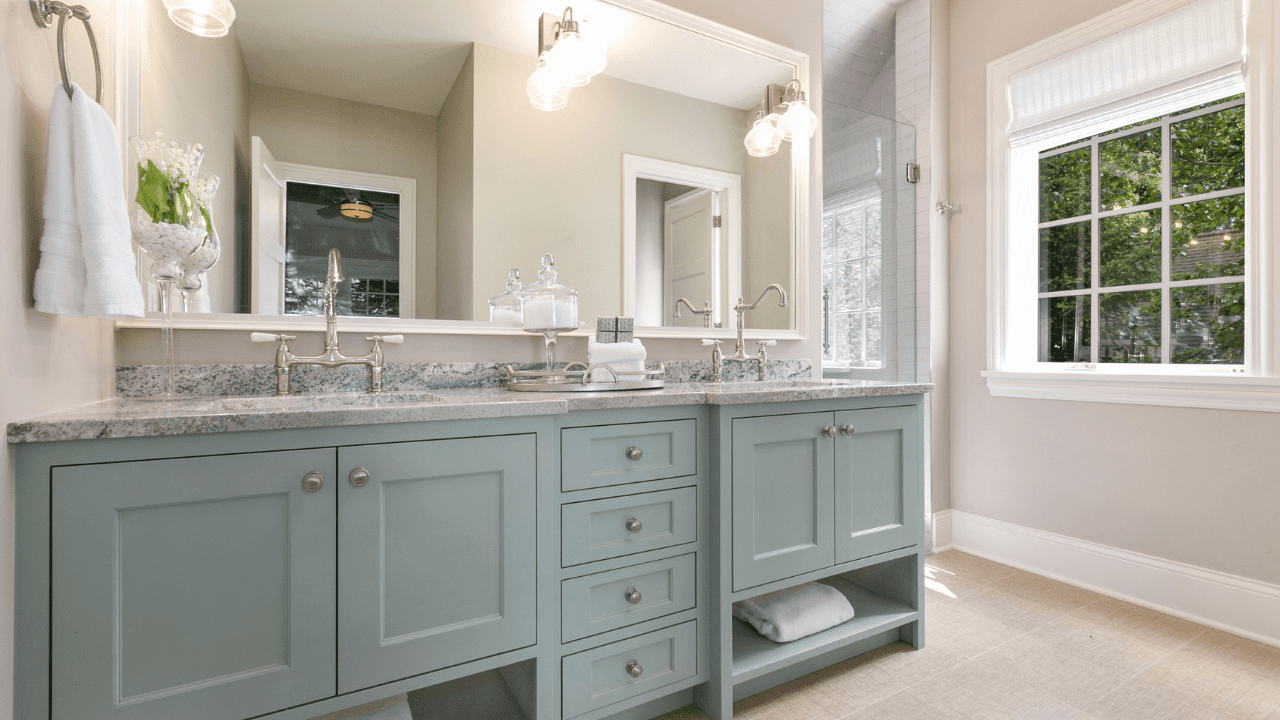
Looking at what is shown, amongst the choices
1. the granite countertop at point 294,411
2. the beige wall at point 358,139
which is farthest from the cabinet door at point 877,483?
the beige wall at point 358,139

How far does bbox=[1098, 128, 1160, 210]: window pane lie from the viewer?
96.0 inches

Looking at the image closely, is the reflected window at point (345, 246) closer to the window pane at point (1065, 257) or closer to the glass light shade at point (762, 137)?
the glass light shade at point (762, 137)

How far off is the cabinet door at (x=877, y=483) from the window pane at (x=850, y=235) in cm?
130

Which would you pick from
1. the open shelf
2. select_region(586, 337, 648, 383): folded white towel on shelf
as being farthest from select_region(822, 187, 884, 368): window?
select_region(586, 337, 648, 383): folded white towel on shelf

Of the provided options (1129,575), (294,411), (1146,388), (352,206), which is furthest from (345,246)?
(1129,575)

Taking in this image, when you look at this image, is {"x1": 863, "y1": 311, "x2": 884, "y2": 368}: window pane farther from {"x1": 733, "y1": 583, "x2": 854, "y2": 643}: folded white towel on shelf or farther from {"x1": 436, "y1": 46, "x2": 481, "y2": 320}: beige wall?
{"x1": 436, "y1": 46, "x2": 481, "y2": 320}: beige wall

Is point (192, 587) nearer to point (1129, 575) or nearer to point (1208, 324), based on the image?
point (1129, 575)

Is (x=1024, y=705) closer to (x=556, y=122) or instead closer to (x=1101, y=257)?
(x=1101, y=257)

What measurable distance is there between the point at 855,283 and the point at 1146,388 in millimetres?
1266

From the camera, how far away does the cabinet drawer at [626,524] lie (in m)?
1.38

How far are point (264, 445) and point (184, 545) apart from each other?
20 centimetres

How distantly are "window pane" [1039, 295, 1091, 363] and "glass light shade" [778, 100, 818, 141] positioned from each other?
5.07ft

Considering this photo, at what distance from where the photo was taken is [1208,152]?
2.29 metres

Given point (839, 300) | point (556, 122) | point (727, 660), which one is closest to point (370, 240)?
point (556, 122)
